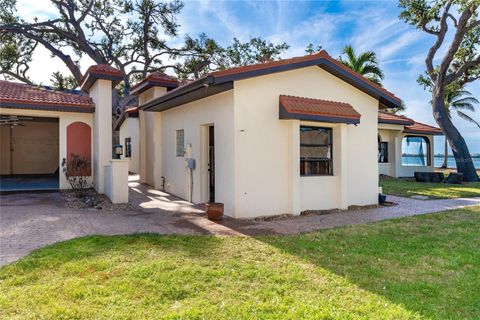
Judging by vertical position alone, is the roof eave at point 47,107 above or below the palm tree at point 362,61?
below

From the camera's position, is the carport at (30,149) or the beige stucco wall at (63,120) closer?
the beige stucco wall at (63,120)

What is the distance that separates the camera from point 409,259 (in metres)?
6.08

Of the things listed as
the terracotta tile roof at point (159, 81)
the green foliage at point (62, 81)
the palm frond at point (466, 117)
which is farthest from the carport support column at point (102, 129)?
the palm frond at point (466, 117)

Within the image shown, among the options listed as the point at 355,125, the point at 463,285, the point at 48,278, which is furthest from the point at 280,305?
the point at 355,125

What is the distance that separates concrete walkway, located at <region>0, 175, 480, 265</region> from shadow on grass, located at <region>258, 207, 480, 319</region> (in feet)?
3.33

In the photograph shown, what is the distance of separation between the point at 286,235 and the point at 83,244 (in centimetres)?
427

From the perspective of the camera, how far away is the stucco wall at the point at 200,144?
383 inches

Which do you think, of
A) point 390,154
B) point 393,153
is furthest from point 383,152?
point 393,153

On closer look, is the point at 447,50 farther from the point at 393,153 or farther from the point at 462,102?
the point at 462,102

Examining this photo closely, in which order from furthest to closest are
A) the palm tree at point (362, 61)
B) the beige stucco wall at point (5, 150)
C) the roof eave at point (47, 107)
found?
1. the palm tree at point (362, 61)
2. the beige stucco wall at point (5, 150)
3. the roof eave at point (47, 107)

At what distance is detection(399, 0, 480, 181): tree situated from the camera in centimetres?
2059

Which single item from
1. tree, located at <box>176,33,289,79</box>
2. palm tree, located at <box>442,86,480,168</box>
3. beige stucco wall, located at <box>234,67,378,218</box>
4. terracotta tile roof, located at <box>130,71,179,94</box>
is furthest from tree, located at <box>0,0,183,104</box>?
palm tree, located at <box>442,86,480,168</box>

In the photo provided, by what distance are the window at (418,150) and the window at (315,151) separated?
→ 17772mm

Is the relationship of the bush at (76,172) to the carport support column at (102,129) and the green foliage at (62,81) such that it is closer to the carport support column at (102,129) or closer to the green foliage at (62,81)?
the carport support column at (102,129)
